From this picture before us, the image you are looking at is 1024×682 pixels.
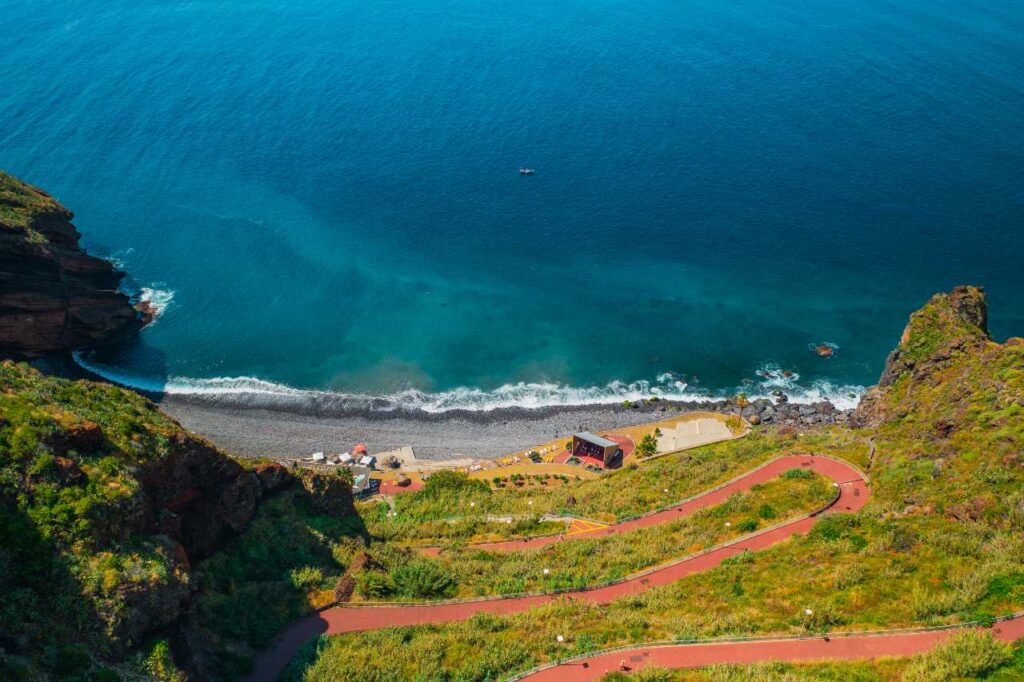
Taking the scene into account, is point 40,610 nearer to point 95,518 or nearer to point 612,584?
point 95,518

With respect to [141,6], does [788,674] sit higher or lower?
lower

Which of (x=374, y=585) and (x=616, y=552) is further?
(x=616, y=552)

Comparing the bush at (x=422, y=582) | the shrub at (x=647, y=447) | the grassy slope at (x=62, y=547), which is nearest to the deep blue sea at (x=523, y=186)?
the shrub at (x=647, y=447)

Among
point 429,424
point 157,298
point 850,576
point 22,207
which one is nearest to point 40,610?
point 850,576

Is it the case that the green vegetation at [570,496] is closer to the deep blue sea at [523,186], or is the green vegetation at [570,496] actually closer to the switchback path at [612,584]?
the switchback path at [612,584]

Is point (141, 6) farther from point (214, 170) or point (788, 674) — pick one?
point (788, 674)

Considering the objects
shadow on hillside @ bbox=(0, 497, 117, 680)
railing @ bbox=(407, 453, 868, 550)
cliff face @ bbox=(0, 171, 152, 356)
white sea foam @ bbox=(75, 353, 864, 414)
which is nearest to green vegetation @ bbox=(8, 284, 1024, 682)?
shadow on hillside @ bbox=(0, 497, 117, 680)

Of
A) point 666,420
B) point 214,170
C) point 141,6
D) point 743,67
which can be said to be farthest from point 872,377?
point 141,6
